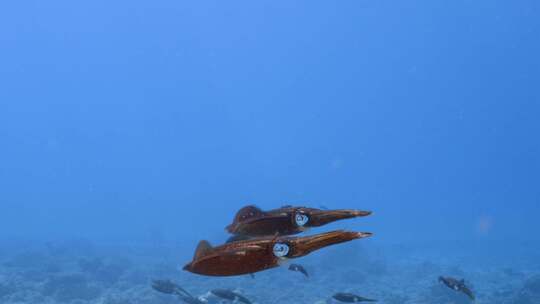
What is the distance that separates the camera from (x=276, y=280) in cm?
2581

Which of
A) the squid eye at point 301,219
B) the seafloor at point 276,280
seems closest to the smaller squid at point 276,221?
the squid eye at point 301,219

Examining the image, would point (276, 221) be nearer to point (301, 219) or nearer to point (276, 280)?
point (301, 219)

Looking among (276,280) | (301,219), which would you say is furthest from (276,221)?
(276,280)

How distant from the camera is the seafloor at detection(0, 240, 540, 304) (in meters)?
20.6

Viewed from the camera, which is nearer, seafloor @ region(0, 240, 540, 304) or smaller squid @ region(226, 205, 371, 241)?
smaller squid @ region(226, 205, 371, 241)

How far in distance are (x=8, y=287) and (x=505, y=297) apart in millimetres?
23252

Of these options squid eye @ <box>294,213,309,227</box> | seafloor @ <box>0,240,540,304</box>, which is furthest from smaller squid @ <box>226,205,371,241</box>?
seafloor @ <box>0,240,540,304</box>

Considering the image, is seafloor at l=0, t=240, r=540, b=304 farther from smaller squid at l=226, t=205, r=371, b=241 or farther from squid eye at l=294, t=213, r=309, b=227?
squid eye at l=294, t=213, r=309, b=227

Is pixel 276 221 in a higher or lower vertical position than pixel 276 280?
lower

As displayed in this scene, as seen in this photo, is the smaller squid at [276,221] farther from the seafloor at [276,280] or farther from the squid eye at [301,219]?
the seafloor at [276,280]

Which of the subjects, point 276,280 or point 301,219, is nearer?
point 301,219

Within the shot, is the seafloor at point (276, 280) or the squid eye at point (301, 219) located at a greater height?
the seafloor at point (276, 280)

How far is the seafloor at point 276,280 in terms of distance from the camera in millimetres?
20562

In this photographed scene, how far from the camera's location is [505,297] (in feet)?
72.2
